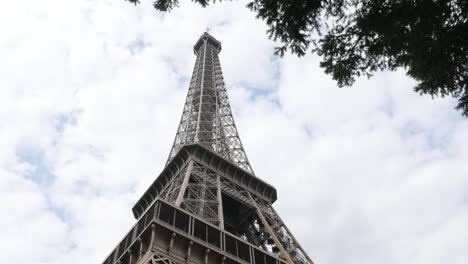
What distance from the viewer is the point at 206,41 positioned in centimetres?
8094

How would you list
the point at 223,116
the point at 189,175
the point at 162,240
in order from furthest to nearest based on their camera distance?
the point at 223,116 → the point at 189,175 → the point at 162,240

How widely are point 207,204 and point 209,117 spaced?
23.3 meters

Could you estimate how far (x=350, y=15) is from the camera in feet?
34.9

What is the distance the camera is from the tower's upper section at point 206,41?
81562mm

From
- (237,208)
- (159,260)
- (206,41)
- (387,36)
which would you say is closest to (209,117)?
(237,208)

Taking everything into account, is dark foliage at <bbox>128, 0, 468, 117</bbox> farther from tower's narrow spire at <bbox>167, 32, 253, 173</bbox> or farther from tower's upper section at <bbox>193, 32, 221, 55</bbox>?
tower's upper section at <bbox>193, 32, 221, 55</bbox>

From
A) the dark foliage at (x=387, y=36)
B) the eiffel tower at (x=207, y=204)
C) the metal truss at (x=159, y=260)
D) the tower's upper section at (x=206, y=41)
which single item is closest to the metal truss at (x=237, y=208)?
the eiffel tower at (x=207, y=204)

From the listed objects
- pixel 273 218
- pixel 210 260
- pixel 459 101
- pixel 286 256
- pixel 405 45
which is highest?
pixel 273 218

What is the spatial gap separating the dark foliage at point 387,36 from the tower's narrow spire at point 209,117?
35.5 m

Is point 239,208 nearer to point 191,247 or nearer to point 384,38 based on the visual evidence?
point 191,247

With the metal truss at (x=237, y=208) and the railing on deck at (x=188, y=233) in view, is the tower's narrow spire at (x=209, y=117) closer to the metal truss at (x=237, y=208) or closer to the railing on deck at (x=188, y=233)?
the metal truss at (x=237, y=208)

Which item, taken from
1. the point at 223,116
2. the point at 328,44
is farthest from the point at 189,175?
the point at 328,44

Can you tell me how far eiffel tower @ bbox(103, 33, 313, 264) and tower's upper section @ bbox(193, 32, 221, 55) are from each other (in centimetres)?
355

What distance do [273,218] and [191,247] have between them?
16.7 m
